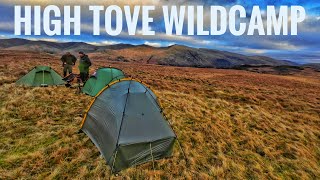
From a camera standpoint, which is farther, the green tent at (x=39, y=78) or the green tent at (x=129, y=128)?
the green tent at (x=39, y=78)

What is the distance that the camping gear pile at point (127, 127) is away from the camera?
6562 mm

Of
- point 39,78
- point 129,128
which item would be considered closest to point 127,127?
point 129,128

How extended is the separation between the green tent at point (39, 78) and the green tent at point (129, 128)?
9.23 metres

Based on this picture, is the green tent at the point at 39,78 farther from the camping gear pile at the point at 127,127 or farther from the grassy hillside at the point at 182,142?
the camping gear pile at the point at 127,127

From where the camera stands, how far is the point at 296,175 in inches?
309

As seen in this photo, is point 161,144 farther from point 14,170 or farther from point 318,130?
point 318,130

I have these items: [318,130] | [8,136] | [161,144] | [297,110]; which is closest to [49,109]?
[8,136]

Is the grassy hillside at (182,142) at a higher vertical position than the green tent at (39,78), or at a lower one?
lower

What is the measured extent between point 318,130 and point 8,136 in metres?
14.7

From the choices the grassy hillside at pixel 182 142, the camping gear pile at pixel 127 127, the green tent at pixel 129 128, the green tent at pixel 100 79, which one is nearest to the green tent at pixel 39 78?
the grassy hillside at pixel 182 142

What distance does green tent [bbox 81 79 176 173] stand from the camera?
6.55m

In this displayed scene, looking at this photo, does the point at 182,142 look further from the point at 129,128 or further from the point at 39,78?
the point at 39,78

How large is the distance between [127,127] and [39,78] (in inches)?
452

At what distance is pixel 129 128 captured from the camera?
6812mm
